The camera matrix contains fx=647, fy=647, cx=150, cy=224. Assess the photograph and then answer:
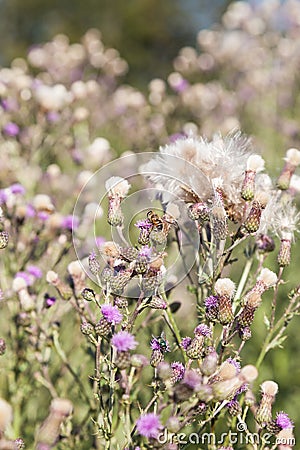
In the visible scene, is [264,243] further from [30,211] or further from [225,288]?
[30,211]

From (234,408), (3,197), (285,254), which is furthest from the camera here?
(3,197)

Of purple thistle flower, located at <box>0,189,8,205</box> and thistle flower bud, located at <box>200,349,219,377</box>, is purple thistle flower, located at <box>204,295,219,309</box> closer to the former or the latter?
thistle flower bud, located at <box>200,349,219,377</box>

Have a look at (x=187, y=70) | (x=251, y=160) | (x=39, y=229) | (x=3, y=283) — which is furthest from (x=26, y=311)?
(x=187, y=70)

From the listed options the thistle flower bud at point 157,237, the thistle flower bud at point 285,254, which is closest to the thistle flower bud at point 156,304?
the thistle flower bud at point 157,237

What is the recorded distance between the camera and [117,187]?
130 cm

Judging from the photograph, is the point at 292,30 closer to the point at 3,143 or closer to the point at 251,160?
the point at 3,143

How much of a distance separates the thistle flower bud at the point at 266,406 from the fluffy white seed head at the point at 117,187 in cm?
46

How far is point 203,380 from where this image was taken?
101cm

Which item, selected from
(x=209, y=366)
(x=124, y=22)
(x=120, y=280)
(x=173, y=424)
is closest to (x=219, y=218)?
(x=120, y=280)

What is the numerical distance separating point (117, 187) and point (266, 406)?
0.51 meters

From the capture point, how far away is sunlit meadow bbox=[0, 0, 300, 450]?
109 centimetres

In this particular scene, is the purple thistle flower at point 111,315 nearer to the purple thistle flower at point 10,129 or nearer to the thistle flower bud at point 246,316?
the thistle flower bud at point 246,316

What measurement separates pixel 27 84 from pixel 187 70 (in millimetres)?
1746

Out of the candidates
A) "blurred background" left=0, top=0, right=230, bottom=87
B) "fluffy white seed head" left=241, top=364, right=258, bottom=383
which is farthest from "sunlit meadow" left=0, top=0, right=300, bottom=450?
"blurred background" left=0, top=0, right=230, bottom=87
